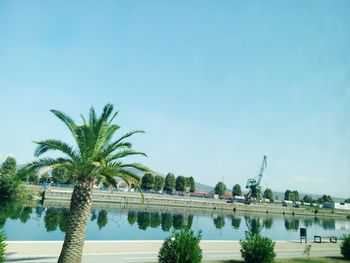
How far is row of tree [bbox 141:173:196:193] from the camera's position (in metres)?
120

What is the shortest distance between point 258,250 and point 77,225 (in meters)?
9.85

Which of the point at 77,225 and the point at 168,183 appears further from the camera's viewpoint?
the point at 168,183

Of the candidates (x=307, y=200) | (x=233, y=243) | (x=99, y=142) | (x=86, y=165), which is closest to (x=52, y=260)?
(x=86, y=165)

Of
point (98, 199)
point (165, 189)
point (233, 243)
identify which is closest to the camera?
point (233, 243)

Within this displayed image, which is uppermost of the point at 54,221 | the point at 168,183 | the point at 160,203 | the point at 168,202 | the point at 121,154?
the point at 168,183

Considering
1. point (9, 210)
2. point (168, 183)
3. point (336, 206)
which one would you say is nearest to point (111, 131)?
point (9, 210)

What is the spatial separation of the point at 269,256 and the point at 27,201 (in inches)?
1971

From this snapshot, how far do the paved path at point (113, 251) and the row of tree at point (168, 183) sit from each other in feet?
304

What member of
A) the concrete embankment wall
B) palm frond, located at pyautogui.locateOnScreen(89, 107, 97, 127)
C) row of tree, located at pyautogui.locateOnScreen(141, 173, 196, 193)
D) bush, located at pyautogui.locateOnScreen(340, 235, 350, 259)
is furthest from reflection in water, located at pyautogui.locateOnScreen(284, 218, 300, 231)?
palm frond, located at pyautogui.locateOnScreen(89, 107, 97, 127)

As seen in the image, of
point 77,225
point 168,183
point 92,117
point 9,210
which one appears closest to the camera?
point 77,225

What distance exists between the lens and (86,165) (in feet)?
49.5

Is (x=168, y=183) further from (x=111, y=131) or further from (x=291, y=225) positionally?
(x=111, y=131)

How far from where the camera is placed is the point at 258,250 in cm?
1786

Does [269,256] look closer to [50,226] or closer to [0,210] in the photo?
[50,226]
